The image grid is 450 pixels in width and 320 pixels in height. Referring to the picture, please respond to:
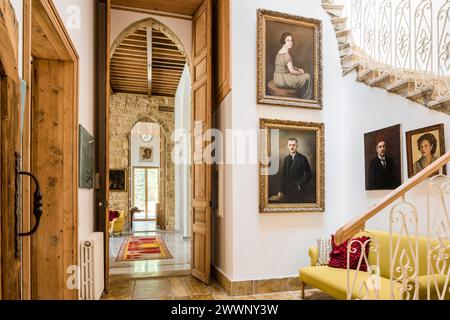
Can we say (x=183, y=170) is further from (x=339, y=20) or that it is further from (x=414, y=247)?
(x=414, y=247)

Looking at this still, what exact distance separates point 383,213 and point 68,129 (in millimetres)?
3491

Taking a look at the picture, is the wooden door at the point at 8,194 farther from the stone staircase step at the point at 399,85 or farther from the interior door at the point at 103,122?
the stone staircase step at the point at 399,85

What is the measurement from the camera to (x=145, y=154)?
46.2ft

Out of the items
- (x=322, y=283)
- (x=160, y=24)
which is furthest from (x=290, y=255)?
(x=160, y=24)

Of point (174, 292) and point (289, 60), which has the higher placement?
point (289, 60)

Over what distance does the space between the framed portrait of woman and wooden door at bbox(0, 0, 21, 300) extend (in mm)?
3074

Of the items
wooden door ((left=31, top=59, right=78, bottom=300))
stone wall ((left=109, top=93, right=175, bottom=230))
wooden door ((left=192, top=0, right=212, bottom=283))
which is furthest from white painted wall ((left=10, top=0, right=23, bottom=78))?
stone wall ((left=109, top=93, right=175, bottom=230))

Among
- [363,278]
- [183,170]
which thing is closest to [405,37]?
[363,278]

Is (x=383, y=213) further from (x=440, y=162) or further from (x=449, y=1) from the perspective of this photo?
(x=449, y=1)

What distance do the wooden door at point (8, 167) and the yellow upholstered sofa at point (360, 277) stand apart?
2433mm

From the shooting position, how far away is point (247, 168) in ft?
13.1

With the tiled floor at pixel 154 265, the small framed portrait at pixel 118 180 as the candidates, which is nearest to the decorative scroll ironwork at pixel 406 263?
→ the tiled floor at pixel 154 265

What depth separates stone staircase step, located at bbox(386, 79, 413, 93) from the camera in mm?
3353

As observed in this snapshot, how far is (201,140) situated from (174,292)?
6.60ft
